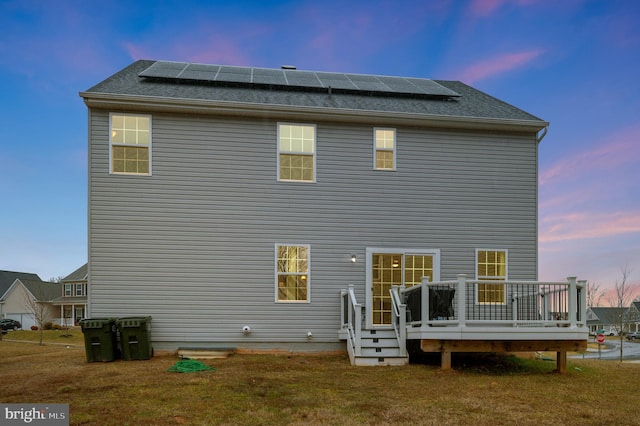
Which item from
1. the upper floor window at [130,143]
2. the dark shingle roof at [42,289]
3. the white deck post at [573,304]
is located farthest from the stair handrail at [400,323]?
the dark shingle roof at [42,289]

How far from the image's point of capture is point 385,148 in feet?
36.3

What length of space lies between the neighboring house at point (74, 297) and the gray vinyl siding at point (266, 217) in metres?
32.4

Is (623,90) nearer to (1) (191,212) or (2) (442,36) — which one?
(2) (442,36)

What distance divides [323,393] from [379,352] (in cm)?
274

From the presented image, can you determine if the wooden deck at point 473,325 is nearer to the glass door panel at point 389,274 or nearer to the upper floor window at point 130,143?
the glass door panel at point 389,274

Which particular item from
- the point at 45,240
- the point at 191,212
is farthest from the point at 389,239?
the point at 45,240

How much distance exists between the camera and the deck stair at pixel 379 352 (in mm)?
8914

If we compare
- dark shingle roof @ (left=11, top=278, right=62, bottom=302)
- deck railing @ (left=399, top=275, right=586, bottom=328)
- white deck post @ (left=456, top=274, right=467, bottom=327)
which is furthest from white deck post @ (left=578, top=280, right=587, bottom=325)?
dark shingle roof @ (left=11, top=278, right=62, bottom=302)

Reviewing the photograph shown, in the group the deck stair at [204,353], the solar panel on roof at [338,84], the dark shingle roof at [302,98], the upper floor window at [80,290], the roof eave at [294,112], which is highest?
the solar panel on roof at [338,84]

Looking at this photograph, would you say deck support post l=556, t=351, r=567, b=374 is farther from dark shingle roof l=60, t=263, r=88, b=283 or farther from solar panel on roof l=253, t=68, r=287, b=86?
dark shingle roof l=60, t=263, r=88, b=283

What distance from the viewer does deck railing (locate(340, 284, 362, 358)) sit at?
352 inches

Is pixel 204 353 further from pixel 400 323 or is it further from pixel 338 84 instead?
pixel 338 84

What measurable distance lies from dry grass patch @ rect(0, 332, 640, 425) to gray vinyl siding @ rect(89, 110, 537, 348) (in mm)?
1265

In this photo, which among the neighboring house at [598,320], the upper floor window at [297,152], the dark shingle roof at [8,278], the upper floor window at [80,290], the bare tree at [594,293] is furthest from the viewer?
the neighboring house at [598,320]
